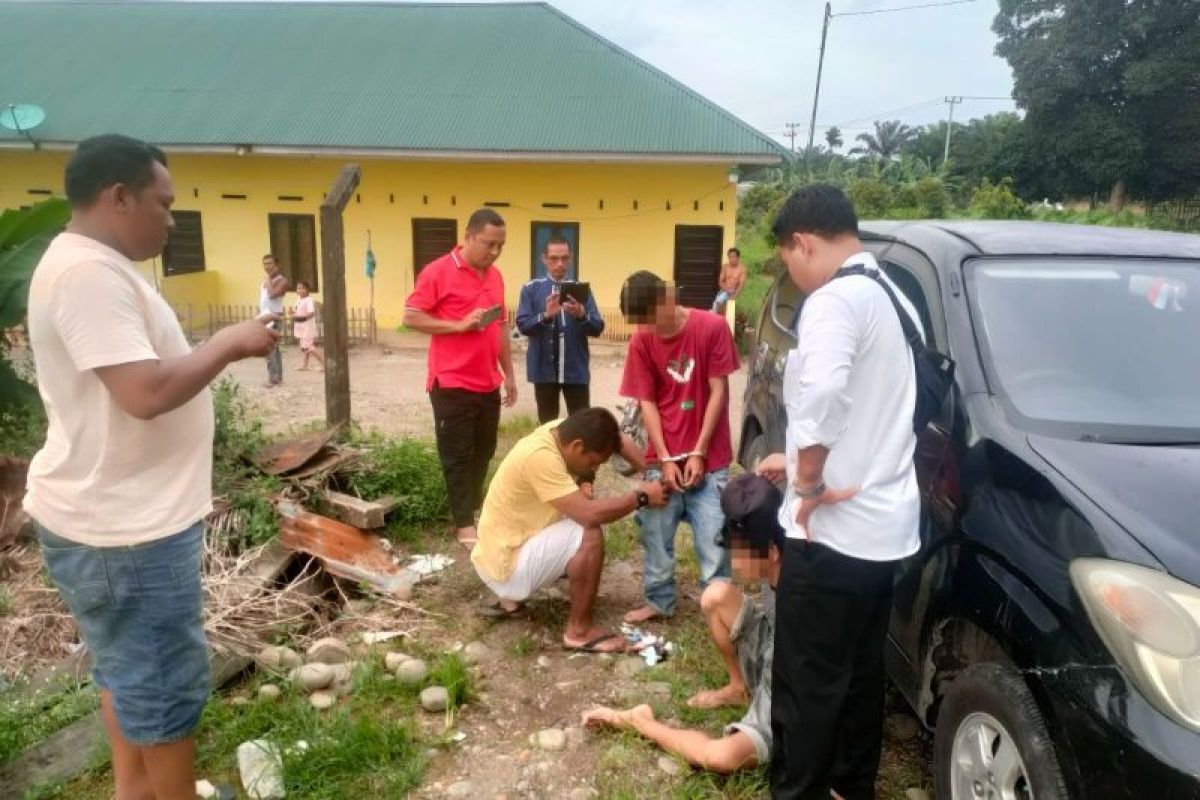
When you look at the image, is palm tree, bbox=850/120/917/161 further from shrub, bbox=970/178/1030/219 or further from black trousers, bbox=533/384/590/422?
black trousers, bbox=533/384/590/422

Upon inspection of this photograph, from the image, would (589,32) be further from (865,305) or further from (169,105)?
(865,305)

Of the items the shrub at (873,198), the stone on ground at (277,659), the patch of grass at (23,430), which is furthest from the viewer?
the shrub at (873,198)

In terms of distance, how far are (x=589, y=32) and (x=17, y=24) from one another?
11.6 m

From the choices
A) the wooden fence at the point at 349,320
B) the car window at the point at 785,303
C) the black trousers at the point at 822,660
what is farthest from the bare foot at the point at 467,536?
the wooden fence at the point at 349,320

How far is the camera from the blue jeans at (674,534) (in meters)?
3.88

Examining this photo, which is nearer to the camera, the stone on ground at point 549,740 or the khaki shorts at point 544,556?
the stone on ground at point 549,740

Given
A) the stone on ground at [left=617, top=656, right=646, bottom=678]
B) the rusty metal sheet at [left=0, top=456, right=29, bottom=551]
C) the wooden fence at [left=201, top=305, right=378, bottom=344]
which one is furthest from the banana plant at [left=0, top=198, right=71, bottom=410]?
the wooden fence at [left=201, top=305, right=378, bottom=344]

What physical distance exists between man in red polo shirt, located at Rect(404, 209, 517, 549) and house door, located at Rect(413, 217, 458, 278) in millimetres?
9637

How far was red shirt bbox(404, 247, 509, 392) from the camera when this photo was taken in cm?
473

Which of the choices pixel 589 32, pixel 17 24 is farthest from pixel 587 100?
pixel 17 24

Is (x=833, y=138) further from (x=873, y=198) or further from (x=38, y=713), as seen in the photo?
(x=38, y=713)

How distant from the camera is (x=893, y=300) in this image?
2.28m

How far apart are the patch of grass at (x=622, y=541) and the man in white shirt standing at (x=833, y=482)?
8.01ft

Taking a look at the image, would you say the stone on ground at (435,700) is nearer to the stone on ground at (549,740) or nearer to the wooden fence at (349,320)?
the stone on ground at (549,740)
